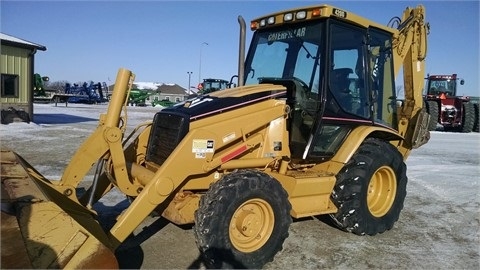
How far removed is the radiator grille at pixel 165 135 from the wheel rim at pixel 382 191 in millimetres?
2619

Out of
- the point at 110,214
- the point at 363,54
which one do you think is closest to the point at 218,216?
the point at 110,214

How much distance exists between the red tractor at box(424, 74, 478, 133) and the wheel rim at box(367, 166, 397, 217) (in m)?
16.9

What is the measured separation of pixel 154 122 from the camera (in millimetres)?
4426

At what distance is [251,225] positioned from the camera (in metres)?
3.83

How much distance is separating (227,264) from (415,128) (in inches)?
142

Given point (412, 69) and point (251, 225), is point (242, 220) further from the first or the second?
point (412, 69)

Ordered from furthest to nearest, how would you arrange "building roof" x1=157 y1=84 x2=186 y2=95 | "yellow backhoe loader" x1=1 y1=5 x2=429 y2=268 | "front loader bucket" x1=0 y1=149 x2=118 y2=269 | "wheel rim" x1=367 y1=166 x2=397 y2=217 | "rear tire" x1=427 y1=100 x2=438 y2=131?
"building roof" x1=157 y1=84 x2=186 y2=95 < "rear tire" x1=427 y1=100 x2=438 y2=131 < "wheel rim" x1=367 y1=166 x2=397 y2=217 < "yellow backhoe loader" x1=1 y1=5 x2=429 y2=268 < "front loader bucket" x1=0 y1=149 x2=118 y2=269

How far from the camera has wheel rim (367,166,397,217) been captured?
5211 mm

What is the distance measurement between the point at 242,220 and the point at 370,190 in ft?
7.32

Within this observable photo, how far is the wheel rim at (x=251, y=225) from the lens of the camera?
3.78m

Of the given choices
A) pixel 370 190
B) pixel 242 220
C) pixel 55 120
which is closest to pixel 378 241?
pixel 370 190

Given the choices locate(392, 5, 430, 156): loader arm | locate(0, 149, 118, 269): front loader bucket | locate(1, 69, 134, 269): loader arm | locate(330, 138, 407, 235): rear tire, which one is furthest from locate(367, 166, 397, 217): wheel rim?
locate(0, 149, 118, 269): front loader bucket

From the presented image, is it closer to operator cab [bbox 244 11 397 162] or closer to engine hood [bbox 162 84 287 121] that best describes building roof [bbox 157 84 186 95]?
operator cab [bbox 244 11 397 162]

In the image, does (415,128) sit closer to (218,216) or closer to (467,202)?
(467,202)
